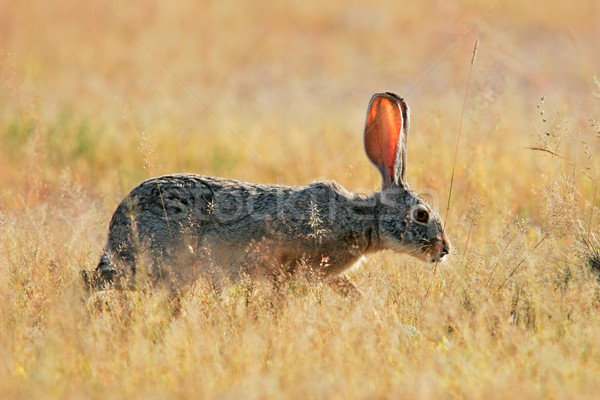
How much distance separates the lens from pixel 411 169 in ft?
23.8

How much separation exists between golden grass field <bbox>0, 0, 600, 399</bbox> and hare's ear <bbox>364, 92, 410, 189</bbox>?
69 centimetres

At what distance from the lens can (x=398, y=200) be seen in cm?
555

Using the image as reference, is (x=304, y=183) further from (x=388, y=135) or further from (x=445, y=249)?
(x=445, y=249)

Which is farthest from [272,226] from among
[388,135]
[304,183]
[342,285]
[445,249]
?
[304,183]

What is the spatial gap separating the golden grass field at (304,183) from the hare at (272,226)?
20 cm

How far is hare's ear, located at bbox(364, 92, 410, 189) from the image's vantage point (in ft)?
17.8

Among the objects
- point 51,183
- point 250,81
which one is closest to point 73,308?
point 51,183

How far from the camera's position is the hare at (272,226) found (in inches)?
197

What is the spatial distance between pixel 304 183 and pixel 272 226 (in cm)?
266

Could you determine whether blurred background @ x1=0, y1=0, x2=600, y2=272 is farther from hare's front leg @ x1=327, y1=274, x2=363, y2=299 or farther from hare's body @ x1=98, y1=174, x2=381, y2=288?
hare's front leg @ x1=327, y1=274, x2=363, y2=299

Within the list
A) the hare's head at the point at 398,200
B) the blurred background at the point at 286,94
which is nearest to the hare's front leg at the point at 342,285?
the hare's head at the point at 398,200

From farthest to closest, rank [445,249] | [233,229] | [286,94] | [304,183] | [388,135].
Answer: [286,94], [304,183], [388,135], [445,249], [233,229]

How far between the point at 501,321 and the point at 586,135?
6121 mm

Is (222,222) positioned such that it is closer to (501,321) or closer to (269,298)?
(269,298)
